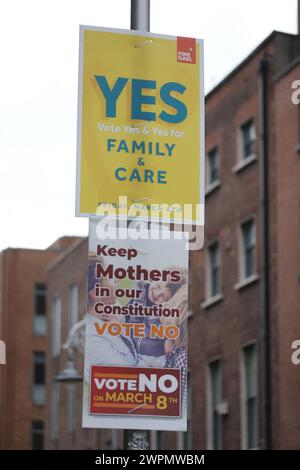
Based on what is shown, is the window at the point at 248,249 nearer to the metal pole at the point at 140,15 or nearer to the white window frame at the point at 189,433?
the white window frame at the point at 189,433

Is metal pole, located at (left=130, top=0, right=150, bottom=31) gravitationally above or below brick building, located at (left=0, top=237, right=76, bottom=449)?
below

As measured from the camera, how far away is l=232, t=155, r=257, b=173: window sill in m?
30.4

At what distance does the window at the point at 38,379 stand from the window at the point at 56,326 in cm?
1246

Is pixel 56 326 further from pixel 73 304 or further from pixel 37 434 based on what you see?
pixel 37 434

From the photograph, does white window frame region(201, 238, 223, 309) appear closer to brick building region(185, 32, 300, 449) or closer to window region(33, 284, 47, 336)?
brick building region(185, 32, 300, 449)

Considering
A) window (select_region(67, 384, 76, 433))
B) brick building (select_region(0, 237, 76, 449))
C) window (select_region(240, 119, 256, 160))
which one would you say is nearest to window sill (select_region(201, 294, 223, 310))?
window (select_region(240, 119, 256, 160))

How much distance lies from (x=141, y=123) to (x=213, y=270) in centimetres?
2385

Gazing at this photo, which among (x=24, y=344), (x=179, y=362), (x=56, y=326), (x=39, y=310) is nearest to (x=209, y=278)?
(x=56, y=326)

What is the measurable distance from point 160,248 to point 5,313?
172ft

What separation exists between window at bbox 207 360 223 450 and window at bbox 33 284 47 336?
1160 inches

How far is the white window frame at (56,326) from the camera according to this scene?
157 feet

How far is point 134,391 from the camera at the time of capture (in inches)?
329

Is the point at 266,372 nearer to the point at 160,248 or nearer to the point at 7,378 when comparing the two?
the point at 160,248

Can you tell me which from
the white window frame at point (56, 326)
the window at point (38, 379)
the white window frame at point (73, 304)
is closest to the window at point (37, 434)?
the window at point (38, 379)
